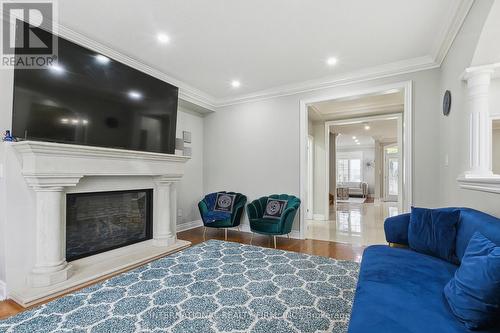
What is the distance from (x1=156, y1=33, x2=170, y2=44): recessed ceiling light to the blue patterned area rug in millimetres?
2751

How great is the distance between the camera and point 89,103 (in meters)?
2.80

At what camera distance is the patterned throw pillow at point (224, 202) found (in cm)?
456

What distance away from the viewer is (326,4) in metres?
2.35

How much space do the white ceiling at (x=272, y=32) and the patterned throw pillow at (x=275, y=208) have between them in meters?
2.14

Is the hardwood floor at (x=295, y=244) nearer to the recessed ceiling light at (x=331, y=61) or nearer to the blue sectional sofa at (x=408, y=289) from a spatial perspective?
the blue sectional sofa at (x=408, y=289)

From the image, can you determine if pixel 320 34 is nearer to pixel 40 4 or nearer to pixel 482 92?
pixel 482 92

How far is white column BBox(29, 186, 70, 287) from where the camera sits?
7.82ft

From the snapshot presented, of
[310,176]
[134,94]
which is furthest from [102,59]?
[310,176]

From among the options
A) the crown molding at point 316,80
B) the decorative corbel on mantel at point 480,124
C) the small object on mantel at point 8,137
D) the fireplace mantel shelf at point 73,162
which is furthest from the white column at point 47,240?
the decorative corbel on mantel at point 480,124

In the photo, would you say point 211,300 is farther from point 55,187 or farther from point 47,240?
point 55,187

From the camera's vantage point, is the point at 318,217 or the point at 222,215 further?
the point at 318,217

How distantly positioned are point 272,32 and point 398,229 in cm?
249

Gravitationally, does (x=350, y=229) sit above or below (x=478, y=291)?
below

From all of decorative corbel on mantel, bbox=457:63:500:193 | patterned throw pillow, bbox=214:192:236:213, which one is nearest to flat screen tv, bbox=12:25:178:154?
patterned throw pillow, bbox=214:192:236:213
